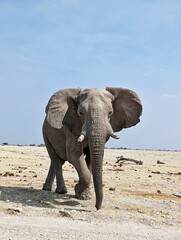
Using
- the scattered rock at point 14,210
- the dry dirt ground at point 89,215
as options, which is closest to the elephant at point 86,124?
the dry dirt ground at point 89,215

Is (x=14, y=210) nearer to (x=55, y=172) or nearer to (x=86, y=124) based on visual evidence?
(x=86, y=124)

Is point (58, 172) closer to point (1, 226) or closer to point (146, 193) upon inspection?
point (146, 193)

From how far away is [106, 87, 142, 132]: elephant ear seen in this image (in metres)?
12.9

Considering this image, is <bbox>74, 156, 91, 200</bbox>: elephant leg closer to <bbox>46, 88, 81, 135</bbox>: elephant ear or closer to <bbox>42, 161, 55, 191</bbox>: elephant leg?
<bbox>46, 88, 81, 135</bbox>: elephant ear

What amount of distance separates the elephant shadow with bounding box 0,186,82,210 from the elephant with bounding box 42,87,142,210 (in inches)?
16.1

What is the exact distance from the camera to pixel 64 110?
12.5 metres

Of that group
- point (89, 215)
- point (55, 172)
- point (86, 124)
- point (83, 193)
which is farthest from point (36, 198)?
point (86, 124)

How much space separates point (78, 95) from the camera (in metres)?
12.3

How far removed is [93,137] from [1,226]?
2854mm

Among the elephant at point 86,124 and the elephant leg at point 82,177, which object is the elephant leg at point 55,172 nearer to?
the elephant at point 86,124

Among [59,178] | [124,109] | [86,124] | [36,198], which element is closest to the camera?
[86,124]

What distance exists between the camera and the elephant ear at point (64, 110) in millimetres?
12328

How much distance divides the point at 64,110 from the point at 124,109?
1.60 metres

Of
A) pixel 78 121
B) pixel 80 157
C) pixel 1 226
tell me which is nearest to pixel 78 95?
pixel 78 121
